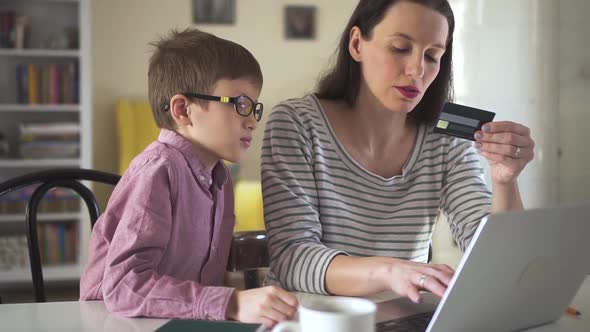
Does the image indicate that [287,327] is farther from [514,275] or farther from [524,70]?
[524,70]

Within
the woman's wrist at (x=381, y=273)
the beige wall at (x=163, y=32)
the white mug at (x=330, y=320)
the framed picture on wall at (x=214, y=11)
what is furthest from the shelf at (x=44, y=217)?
the white mug at (x=330, y=320)

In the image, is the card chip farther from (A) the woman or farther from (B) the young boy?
(B) the young boy

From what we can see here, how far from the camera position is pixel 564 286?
845 mm

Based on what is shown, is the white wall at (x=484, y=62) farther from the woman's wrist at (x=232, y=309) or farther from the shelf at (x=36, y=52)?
the woman's wrist at (x=232, y=309)

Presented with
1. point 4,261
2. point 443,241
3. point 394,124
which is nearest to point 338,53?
point 394,124

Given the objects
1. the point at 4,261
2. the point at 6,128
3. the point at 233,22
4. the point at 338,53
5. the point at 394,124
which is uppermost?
the point at 233,22

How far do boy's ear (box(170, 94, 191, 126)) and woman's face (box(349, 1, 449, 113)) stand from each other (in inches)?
16.8

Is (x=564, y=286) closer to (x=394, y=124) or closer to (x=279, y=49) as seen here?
(x=394, y=124)

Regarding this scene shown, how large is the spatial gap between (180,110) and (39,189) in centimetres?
34

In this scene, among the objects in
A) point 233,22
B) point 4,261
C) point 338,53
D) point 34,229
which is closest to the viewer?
point 34,229

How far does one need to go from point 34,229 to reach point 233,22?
141 inches

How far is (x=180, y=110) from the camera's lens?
1037 millimetres

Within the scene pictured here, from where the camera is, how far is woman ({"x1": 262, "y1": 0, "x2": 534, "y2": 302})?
46.2 inches

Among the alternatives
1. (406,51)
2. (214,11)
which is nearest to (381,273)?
(406,51)
